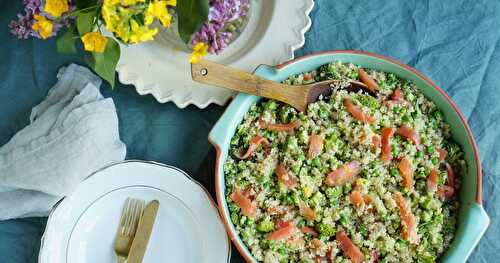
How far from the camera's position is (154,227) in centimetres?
149

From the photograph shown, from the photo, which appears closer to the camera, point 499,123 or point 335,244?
point 335,244

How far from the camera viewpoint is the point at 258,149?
1.40 meters

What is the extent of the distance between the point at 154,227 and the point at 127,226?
8cm

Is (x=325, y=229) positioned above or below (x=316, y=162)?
below

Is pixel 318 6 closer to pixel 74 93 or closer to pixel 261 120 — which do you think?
pixel 261 120

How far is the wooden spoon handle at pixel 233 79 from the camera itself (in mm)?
1313

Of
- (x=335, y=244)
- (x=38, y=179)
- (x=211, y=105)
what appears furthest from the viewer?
(x=211, y=105)

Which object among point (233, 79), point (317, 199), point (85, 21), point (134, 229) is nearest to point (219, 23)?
point (233, 79)

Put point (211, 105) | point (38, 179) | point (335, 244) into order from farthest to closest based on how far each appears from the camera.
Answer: point (211, 105) < point (38, 179) < point (335, 244)

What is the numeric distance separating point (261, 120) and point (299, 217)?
284mm

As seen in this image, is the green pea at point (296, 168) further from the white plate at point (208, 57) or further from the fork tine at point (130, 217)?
the fork tine at point (130, 217)

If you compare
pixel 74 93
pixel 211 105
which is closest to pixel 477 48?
pixel 211 105

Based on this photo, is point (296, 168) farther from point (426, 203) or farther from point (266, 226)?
point (426, 203)

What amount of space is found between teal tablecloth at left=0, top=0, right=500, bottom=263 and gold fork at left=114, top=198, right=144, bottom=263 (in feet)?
0.51
